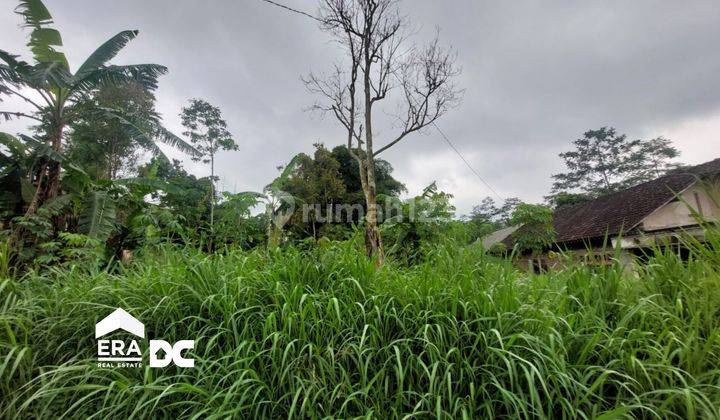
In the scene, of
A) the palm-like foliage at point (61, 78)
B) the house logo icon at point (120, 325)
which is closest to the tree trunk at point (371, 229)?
the house logo icon at point (120, 325)

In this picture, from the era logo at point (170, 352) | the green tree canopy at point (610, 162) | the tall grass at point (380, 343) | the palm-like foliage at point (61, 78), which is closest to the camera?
the tall grass at point (380, 343)

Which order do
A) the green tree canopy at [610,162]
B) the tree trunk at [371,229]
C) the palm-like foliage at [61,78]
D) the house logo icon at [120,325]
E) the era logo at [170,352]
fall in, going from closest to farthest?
the era logo at [170,352] < the house logo icon at [120,325] < the tree trunk at [371,229] < the palm-like foliage at [61,78] < the green tree canopy at [610,162]

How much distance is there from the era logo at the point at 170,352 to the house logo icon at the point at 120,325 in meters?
0.24

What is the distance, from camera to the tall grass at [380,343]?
1523 mm

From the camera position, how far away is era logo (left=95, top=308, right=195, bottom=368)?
177cm

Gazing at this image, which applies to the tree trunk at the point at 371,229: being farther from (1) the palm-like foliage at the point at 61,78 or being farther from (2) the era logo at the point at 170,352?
(1) the palm-like foliage at the point at 61,78

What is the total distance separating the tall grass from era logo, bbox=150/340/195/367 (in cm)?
5

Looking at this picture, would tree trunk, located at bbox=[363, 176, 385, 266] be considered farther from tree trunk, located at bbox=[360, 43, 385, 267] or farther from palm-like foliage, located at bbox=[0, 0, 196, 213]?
palm-like foliage, located at bbox=[0, 0, 196, 213]

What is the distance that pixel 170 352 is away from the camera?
1.81 metres

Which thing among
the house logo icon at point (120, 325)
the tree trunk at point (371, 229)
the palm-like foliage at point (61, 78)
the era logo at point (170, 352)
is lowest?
the era logo at point (170, 352)

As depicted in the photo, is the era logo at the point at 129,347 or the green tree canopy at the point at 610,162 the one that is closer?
the era logo at the point at 129,347

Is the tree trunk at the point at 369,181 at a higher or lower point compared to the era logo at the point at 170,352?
higher

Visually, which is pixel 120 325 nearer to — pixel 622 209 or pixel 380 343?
pixel 380 343

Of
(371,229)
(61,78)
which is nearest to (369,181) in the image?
(371,229)
